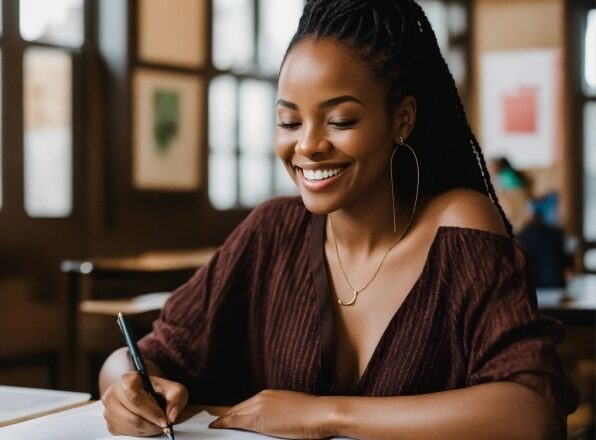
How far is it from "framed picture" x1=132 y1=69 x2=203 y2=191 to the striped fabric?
4016 millimetres

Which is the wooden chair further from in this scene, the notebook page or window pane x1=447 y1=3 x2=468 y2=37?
window pane x1=447 y1=3 x2=468 y2=37

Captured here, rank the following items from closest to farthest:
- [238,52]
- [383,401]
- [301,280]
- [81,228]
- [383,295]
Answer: [383,401]
[383,295]
[301,280]
[81,228]
[238,52]

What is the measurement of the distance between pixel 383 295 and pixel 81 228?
4.00 m

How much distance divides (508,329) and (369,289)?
29cm

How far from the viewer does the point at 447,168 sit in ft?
4.85

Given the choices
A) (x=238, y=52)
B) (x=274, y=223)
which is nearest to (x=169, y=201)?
(x=238, y=52)

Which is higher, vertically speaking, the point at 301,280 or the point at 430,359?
the point at 301,280

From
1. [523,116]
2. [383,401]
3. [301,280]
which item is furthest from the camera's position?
[523,116]

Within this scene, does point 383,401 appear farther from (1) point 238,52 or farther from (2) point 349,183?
(1) point 238,52

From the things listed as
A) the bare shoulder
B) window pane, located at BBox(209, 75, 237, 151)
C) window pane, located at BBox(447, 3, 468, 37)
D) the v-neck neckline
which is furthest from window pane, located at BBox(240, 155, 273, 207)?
the bare shoulder

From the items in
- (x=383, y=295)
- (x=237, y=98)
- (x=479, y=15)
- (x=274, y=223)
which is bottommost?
(x=383, y=295)

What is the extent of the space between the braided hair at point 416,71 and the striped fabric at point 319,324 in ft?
0.47

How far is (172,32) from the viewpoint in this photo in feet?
19.0

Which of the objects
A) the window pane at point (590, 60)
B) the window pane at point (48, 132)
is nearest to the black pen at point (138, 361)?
the window pane at point (48, 132)
